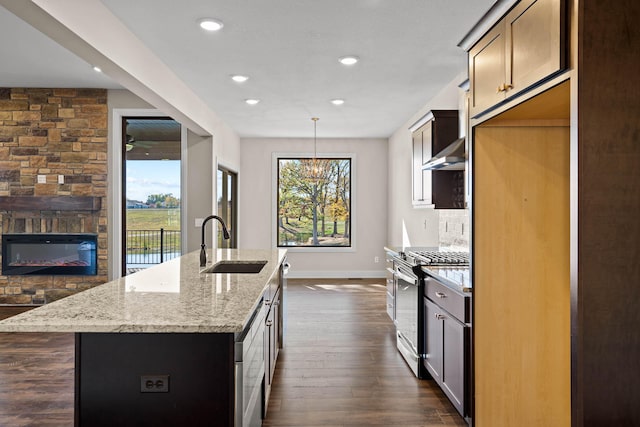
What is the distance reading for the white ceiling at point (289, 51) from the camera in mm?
2939

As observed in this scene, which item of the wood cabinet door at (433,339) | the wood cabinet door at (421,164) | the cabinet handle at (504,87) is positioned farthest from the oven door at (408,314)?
the cabinet handle at (504,87)

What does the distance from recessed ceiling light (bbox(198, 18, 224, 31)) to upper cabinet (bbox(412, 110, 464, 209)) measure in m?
2.00

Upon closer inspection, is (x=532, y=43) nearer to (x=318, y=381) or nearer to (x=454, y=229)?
(x=318, y=381)

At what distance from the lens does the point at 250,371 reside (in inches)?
78.0

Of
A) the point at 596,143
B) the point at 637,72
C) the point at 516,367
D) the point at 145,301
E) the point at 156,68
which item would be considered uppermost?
the point at 156,68

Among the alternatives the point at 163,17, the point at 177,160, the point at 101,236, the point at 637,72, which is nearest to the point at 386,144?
the point at 177,160

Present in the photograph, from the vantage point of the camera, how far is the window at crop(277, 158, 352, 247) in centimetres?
831

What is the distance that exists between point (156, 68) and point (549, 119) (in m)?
3.10

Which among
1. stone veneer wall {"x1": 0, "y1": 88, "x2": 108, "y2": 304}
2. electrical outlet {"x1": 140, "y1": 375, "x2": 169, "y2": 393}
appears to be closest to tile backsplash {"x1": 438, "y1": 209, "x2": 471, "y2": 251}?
electrical outlet {"x1": 140, "y1": 375, "x2": 169, "y2": 393}

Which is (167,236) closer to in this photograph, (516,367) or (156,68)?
(156,68)

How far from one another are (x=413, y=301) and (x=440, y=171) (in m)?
1.37

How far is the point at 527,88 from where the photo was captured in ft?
6.20

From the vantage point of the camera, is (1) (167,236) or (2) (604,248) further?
(1) (167,236)

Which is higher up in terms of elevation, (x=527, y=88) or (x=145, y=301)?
(x=527, y=88)
